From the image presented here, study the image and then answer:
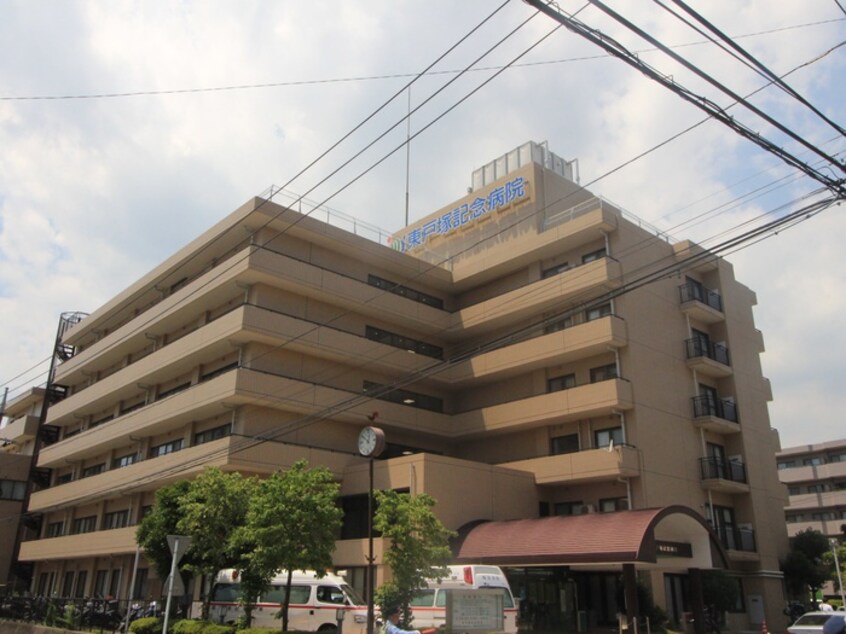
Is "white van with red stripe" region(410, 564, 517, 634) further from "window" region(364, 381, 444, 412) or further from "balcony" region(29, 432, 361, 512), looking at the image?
"window" region(364, 381, 444, 412)

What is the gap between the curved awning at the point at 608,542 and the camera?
24734mm

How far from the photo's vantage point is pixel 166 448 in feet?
132

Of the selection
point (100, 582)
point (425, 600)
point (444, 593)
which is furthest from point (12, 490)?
point (444, 593)

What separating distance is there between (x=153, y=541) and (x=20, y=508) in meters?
30.3

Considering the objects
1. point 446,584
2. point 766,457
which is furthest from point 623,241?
point 446,584

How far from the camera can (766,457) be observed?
1560 inches

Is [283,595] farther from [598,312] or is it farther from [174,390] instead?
[598,312]

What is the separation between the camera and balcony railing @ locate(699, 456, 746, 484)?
3569 cm

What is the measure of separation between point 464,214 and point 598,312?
37.4 ft

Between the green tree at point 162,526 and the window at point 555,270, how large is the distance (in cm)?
2021

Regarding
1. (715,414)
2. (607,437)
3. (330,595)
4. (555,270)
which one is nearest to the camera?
(330,595)

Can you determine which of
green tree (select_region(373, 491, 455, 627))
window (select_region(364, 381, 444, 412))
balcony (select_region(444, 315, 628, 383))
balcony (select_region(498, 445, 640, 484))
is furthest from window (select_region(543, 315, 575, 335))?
green tree (select_region(373, 491, 455, 627))

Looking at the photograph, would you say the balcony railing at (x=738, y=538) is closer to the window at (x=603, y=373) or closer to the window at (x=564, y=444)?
the window at (x=564, y=444)

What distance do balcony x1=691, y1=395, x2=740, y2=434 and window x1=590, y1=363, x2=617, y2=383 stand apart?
17.0ft
